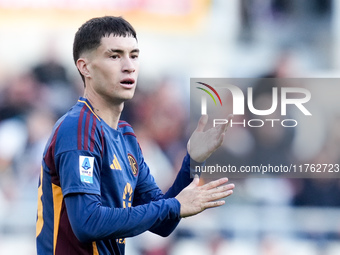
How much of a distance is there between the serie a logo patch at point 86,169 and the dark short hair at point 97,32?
62 cm

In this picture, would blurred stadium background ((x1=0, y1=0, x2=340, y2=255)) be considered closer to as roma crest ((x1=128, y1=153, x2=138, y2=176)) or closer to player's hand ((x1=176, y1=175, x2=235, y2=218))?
as roma crest ((x1=128, y1=153, x2=138, y2=176))

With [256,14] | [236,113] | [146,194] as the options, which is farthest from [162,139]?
[146,194]

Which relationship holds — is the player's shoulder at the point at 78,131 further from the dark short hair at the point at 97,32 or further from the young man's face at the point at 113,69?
the dark short hair at the point at 97,32

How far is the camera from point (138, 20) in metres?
6.86

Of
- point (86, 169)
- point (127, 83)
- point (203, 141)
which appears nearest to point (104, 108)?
point (127, 83)

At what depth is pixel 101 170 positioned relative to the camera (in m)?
2.74

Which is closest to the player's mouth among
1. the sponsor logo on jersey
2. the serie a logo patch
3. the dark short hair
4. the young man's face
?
the young man's face

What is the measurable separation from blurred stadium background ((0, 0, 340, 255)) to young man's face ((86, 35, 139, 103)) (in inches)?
137

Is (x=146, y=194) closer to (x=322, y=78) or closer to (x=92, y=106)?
(x=92, y=106)

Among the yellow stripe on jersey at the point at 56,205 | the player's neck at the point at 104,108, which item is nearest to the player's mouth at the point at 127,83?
the player's neck at the point at 104,108

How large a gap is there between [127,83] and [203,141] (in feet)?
1.81

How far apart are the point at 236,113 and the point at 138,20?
1.56 metres

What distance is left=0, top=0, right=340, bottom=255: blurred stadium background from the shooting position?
6.21m

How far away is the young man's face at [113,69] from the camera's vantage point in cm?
288
